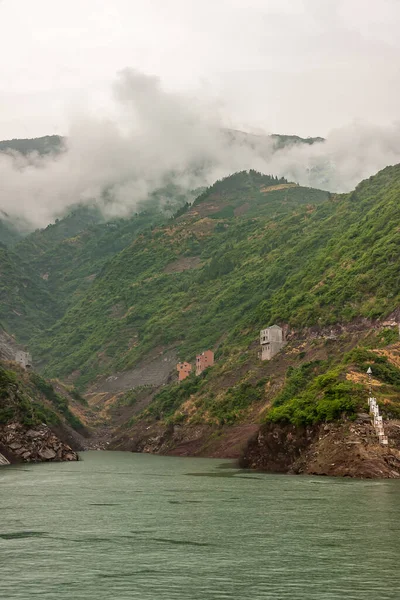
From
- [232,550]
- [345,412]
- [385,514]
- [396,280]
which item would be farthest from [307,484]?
[396,280]

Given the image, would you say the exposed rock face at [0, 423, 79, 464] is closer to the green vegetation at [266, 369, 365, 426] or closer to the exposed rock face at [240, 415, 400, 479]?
the exposed rock face at [240, 415, 400, 479]

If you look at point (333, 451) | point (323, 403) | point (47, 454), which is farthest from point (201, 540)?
point (47, 454)

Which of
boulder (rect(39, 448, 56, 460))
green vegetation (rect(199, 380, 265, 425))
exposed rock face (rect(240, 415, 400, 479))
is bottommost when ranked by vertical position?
boulder (rect(39, 448, 56, 460))

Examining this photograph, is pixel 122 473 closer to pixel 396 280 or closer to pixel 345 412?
pixel 345 412

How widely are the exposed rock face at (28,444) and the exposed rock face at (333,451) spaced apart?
53.1 meters

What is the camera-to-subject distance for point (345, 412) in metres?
117

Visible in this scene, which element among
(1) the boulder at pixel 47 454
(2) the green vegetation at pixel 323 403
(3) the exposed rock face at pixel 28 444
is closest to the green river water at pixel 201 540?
(2) the green vegetation at pixel 323 403

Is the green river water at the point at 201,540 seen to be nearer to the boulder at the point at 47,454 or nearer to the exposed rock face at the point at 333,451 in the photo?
the exposed rock face at the point at 333,451

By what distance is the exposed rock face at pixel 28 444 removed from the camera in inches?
6171

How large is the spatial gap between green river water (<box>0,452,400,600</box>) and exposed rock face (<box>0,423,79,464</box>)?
4996cm

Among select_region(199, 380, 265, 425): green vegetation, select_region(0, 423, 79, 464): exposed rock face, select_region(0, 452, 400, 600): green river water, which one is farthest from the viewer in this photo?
select_region(199, 380, 265, 425): green vegetation

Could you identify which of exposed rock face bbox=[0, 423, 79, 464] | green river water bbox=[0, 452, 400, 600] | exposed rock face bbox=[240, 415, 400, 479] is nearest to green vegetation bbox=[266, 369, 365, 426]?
exposed rock face bbox=[240, 415, 400, 479]

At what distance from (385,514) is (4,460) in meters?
95.9

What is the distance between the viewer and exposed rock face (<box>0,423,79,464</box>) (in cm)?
15675
